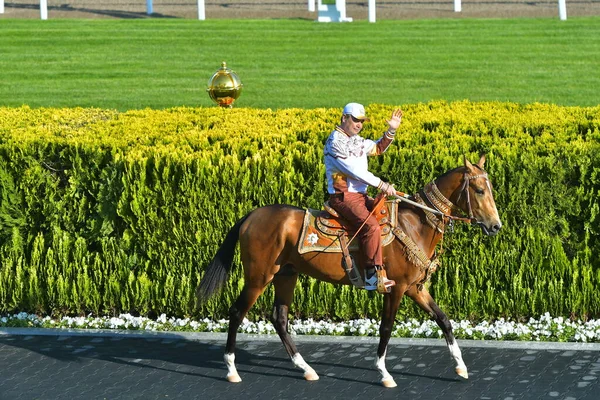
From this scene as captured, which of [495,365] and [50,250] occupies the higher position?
[50,250]

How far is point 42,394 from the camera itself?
9.56 metres

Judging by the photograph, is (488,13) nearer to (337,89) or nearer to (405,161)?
(337,89)

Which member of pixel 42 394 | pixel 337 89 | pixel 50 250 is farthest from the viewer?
pixel 337 89

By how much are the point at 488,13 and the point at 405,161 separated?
1627cm

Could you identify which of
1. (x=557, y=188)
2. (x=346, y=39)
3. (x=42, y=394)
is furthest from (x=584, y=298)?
(x=346, y=39)

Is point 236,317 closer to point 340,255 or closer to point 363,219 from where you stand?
point 340,255

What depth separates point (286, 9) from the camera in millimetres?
27469

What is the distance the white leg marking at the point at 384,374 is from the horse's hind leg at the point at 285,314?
0.57 meters

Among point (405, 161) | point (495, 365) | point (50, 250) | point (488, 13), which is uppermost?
point (488, 13)

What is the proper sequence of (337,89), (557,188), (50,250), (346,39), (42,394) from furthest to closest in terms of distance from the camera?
1. (346,39)
2. (337,89)
3. (50,250)
4. (557,188)
5. (42,394)

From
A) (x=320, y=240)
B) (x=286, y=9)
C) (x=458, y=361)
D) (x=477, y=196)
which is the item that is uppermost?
(x=286, y=9)

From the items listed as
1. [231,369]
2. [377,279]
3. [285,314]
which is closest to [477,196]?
[377,279]

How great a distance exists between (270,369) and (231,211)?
6.54ft

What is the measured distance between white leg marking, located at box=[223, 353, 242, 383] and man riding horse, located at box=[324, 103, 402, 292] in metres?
1.35
